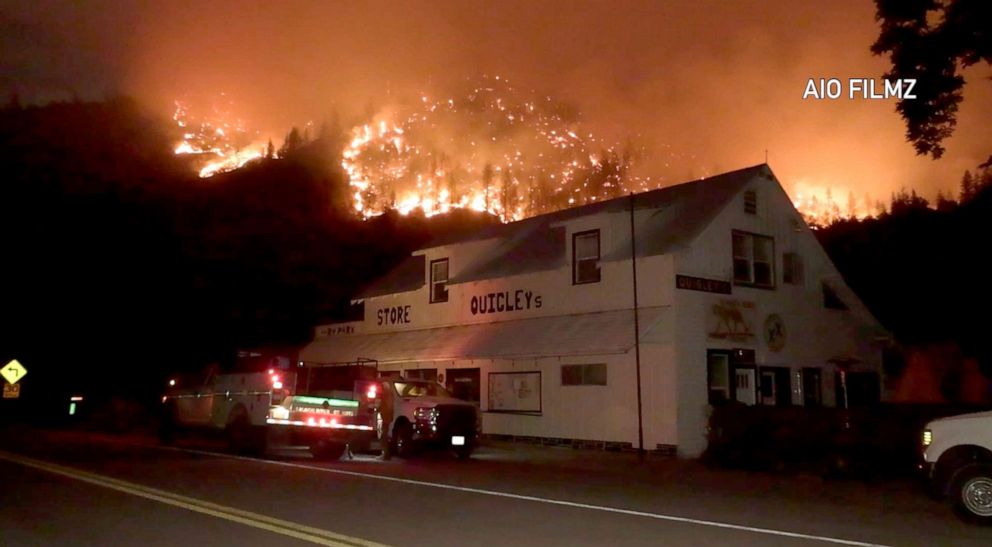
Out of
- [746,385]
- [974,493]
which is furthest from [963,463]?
[746,385]

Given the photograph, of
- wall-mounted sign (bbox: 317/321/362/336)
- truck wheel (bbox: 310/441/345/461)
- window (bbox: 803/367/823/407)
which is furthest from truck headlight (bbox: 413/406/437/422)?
wall-mounted sign (bbox: 317/321/362/336)

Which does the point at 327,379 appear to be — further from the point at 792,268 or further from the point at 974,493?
the point at 974,493

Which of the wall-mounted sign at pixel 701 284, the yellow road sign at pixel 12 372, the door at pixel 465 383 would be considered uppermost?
the wall-mounted sign at pixel 701 284

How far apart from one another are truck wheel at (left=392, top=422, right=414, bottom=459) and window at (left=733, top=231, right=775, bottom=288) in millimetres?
10045

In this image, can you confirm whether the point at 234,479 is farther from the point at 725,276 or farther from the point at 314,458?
the point at 725,276

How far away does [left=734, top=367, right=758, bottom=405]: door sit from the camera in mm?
24297

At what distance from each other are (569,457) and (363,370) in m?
5.56

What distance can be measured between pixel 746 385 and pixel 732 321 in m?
1.87

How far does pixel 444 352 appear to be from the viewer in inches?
1111

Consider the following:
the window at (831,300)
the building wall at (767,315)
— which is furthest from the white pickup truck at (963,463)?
the window at (831,300)

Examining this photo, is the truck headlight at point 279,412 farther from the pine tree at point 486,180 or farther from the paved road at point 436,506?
the pine tree at point 486,180

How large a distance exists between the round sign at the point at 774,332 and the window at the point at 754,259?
0.98m

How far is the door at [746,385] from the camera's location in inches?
957

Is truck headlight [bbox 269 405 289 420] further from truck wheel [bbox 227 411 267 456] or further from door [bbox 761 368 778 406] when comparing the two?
door [bbox 761 368 778 406]
